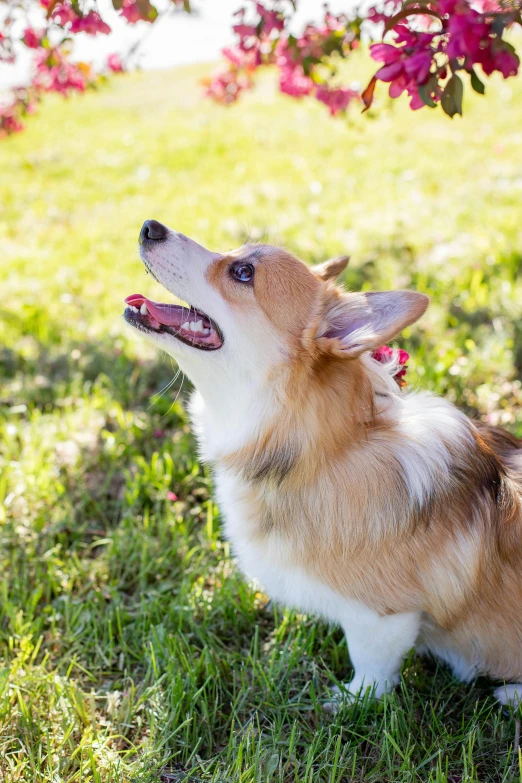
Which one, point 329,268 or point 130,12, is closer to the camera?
point 130,12

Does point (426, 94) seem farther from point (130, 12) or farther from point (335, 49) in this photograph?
point (335, 49)

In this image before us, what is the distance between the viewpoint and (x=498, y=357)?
3.90 m

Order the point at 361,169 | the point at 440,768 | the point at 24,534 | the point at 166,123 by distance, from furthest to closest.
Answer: the point at 166,123
the point at 361,169
the point at 24,534
the point at 440,768

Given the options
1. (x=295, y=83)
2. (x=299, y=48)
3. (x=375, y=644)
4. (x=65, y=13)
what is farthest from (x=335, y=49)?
(x=375, y=644)

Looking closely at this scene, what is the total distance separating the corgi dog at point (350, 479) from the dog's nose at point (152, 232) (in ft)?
0.17

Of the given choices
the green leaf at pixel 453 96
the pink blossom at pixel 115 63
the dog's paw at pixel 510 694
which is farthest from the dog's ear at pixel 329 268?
the pink blossom at pixel 115 63

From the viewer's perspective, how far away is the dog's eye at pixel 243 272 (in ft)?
7.92

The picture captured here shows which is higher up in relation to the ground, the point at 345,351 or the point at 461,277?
the point at 345,351

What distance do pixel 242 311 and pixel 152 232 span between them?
17.8 inches

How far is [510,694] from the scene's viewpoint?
2314 millimetres

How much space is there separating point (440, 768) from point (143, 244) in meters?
1.95

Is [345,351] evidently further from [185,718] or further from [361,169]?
[361,169]

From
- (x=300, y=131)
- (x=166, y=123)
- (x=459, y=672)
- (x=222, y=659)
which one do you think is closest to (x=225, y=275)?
(x=222, y=659)

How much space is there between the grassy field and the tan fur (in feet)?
1.23
